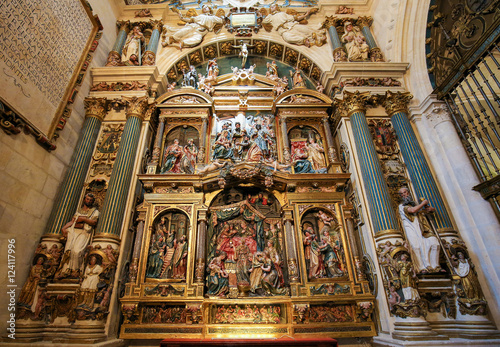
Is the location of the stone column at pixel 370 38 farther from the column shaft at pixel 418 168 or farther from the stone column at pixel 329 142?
the stone column at pixel 329 142

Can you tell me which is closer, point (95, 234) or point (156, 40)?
point (95, 234)

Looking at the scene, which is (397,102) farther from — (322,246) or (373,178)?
(322,246)

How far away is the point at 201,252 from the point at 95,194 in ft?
10.0

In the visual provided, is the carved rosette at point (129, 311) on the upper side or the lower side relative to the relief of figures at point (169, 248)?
lower

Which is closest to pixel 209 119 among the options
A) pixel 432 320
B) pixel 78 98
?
pixel 78 98

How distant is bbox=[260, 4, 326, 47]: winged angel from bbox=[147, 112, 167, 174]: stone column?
229 inches

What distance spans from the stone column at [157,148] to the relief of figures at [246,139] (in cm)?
159

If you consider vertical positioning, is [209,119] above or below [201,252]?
above

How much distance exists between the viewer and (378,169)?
6918 millimetres

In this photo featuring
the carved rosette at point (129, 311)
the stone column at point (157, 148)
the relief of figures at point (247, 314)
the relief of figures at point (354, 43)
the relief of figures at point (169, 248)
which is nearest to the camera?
the carved rosette at point (129, 311)

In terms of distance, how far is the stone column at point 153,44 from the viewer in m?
9.52

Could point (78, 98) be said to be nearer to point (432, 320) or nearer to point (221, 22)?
point (221, 22)

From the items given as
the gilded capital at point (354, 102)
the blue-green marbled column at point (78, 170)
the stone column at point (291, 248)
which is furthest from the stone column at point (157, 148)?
the gilded capital at point (354, 102)

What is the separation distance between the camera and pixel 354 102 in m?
7.97
